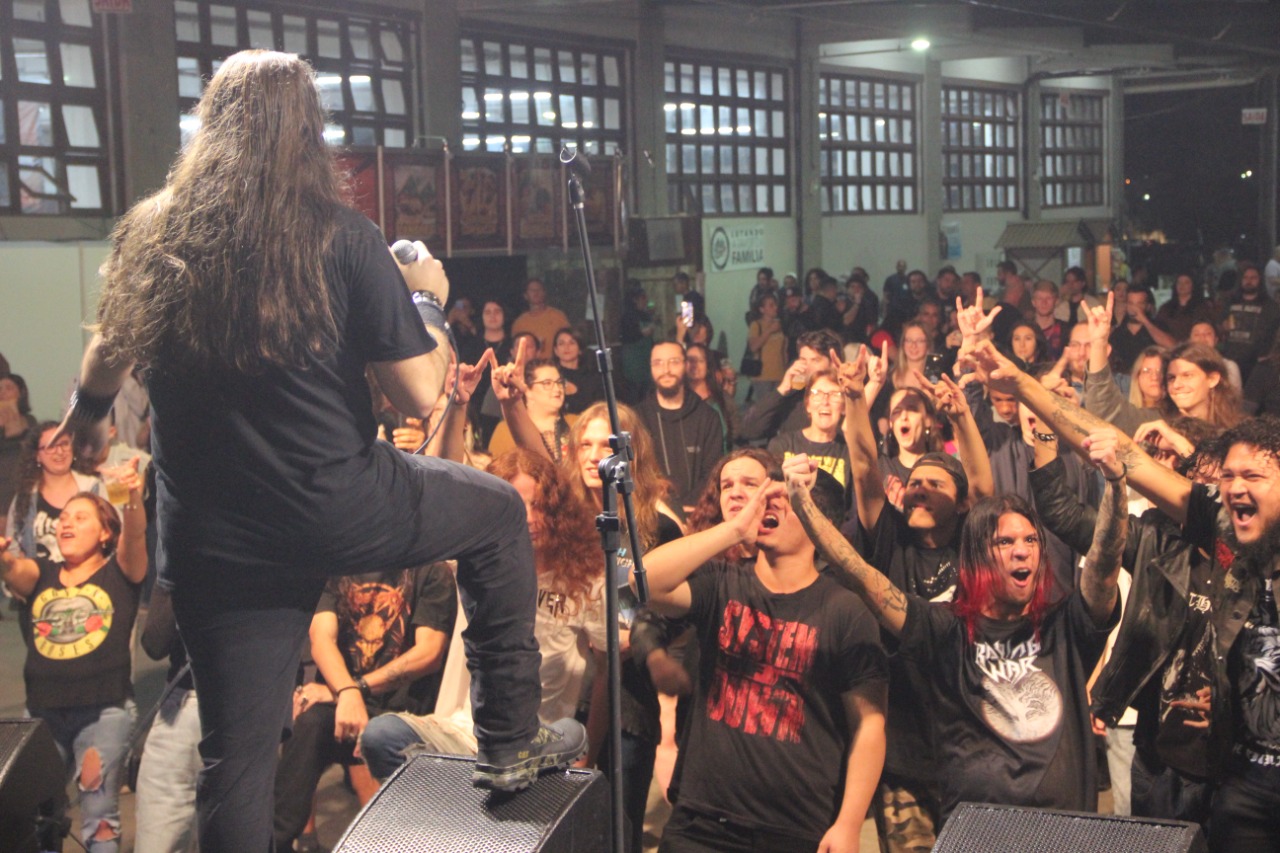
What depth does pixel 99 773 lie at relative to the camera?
448 cm

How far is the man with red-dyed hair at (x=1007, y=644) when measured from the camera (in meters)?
3.40

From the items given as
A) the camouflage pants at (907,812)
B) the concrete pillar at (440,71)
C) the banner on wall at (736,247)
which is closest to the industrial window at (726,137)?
the banner on wall at (736,247)

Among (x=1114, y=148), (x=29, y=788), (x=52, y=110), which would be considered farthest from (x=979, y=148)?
(x=29, y=788)

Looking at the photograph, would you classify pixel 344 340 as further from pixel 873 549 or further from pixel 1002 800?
pixel 873 549

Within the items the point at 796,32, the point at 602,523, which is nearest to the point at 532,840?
the point at 602,523

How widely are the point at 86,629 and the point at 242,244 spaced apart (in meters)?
2.83

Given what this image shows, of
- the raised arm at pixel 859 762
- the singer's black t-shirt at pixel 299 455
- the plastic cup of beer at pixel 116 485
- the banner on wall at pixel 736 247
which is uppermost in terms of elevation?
the banner on wall at pixel 736 247

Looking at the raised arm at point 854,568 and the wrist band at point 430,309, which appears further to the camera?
the raised arm at point 854,568

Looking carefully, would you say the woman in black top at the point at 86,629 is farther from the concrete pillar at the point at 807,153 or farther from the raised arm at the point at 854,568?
the concrete pillar at the point at 807,153

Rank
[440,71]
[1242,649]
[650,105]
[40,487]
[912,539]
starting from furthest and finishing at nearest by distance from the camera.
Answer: [650,105] < [440,71] < [40,487] < [912,539] < [1242,649]

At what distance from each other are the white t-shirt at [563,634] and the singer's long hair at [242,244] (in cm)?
171

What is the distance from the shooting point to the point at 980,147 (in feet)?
83.8

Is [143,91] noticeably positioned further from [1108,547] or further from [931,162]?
[931,162]

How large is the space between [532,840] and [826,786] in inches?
44.5
